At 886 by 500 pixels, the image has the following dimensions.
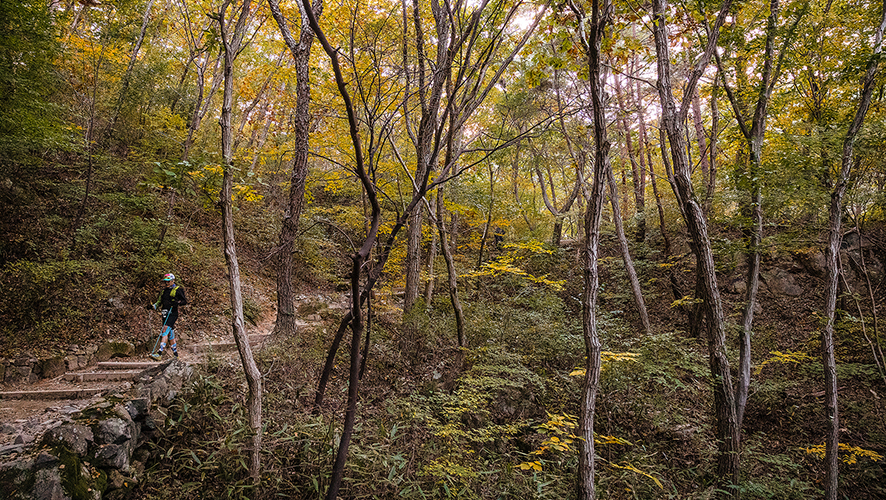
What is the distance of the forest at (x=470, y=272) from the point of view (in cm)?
401

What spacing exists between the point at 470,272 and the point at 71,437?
603cm

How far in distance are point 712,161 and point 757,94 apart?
2709mm

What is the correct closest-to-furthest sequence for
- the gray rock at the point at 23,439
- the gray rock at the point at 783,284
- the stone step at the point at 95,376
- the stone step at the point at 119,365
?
1. the gray rock at the point at 23,439
2. the stone step at the point at 95,376
3. the stone step at the point at 119,365
4. the gray rock at the point at 783,284

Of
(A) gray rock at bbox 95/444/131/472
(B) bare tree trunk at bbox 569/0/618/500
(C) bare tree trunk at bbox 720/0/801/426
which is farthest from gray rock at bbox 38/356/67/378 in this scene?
(C) bare tree trunk at bbox 720/0/801/426

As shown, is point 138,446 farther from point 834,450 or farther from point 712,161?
point 712,161

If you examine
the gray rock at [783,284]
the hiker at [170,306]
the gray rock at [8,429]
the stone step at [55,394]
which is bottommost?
the gray rock at [8,429]

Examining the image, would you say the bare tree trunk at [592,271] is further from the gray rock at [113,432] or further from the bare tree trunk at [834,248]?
the gray rock at [113,432]

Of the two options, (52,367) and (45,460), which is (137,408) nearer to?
(45,460)

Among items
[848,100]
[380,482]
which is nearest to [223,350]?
[380,482]

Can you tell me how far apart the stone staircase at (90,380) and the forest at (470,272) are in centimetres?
78

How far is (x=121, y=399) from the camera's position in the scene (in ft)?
13.4

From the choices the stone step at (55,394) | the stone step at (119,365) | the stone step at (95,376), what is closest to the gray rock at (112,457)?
the stone step at (55,394)

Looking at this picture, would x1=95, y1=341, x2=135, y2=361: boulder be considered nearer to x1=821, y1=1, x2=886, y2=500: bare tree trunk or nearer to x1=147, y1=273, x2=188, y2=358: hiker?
x1=147, y1=273, x2=188, y2=358: hiker

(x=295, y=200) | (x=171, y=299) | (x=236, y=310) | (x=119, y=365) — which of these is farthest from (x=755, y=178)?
(x=119, y=365)
